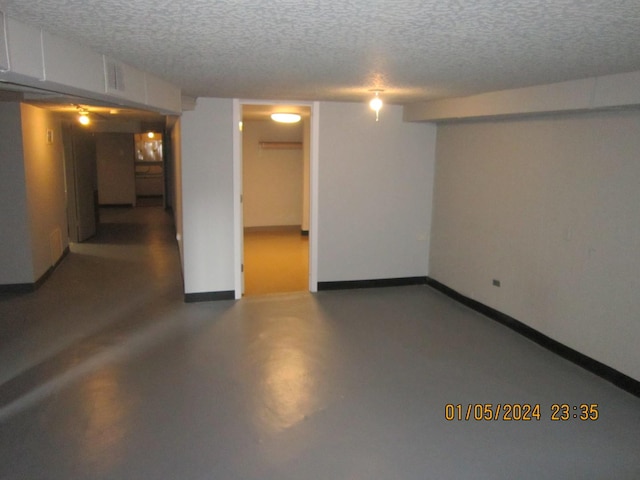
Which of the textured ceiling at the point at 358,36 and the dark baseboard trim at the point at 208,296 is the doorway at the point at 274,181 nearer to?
the dark baseboard trim at the point at 208,296

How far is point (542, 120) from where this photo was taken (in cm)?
419

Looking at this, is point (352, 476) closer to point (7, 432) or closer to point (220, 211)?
point (7, 432)

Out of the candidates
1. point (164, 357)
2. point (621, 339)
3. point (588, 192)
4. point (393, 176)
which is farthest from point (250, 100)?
point (621, 339)

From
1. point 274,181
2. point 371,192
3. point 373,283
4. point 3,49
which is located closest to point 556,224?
point 371,192

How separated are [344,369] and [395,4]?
2.75 m

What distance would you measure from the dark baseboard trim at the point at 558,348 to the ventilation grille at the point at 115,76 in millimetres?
3789

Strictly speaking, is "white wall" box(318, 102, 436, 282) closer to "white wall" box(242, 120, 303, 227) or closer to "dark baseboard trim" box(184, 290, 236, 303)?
"dark baseboard trim" box(184, 290, 236, 303)

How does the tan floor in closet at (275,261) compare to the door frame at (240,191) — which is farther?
the tan floor in closet at (275,261)

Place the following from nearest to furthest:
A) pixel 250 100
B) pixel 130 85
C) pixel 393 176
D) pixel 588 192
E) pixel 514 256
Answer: pixel 130 85 < pixel 588 192 < pixel 514 256 < pixel 250 100 < pixel 393 176

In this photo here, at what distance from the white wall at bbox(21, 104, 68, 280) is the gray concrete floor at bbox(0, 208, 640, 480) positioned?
2.99 ft

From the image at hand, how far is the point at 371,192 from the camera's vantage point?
585 cm

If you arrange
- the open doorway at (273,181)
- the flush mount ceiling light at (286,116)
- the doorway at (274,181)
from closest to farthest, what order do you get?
1. the flush mount ceiling light at (286,116)
2. the doorway at (274,181)
3. the open doorway at (273,181)

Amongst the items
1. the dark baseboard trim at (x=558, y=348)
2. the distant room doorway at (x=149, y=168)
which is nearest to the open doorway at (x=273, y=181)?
the dark baseboard trim at (x=558, y=348)

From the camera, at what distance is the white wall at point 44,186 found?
5.65 m
